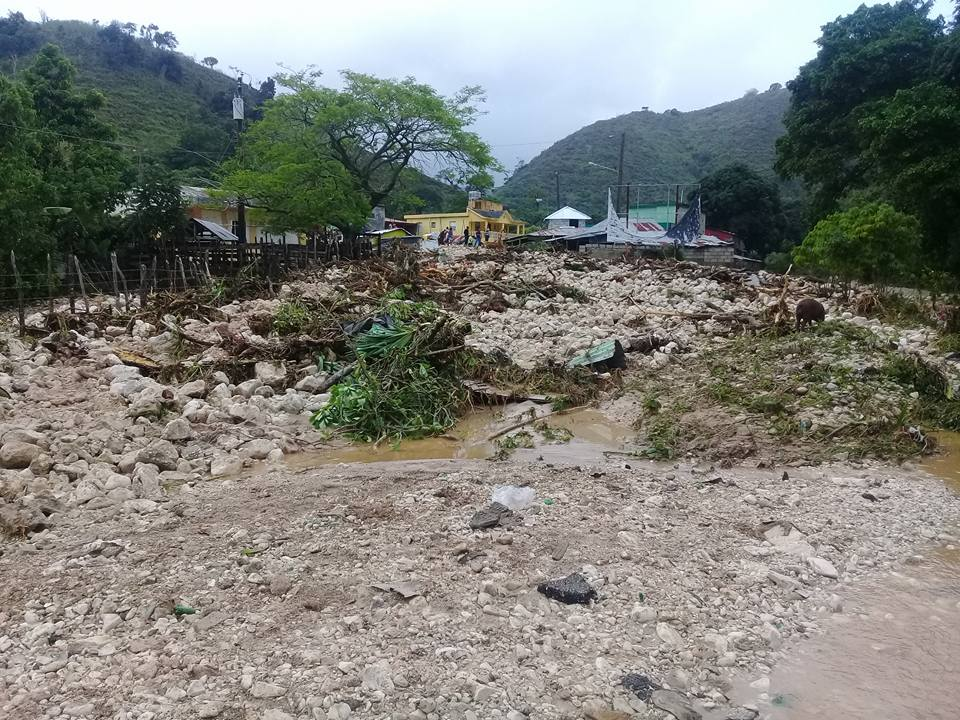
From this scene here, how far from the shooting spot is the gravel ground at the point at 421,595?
2730mm

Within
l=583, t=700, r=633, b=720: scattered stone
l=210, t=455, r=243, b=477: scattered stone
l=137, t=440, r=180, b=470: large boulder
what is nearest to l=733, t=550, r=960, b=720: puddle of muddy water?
l=583, t=700, r=633, b=720: scattered stone

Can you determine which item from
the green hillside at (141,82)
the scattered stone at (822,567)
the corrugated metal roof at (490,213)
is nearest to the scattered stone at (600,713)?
the scattered stone at (822,567)

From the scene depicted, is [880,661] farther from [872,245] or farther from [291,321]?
[872,245]

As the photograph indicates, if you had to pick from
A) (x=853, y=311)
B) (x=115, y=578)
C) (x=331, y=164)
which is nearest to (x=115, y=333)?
(x=115, y=578)

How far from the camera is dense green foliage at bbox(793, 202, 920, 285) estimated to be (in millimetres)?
13656

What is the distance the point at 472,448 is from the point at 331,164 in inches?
678

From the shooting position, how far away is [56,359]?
8.23 m

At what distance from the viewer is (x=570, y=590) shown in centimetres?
343

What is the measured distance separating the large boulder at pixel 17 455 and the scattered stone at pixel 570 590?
3639mm

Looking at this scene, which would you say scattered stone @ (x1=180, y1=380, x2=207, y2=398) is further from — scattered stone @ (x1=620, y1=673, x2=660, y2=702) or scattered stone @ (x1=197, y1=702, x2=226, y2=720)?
scattered stone @ (x1=620, y1=673, x2=660, y2=702)

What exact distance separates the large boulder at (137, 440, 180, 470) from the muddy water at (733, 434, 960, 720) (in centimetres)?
410

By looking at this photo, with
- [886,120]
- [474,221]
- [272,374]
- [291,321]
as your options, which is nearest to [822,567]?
[272,374]

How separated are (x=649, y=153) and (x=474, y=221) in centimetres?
2835

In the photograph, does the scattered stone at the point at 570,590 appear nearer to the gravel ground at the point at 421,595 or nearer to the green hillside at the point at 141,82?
the gravel ground at the point at 421,595
